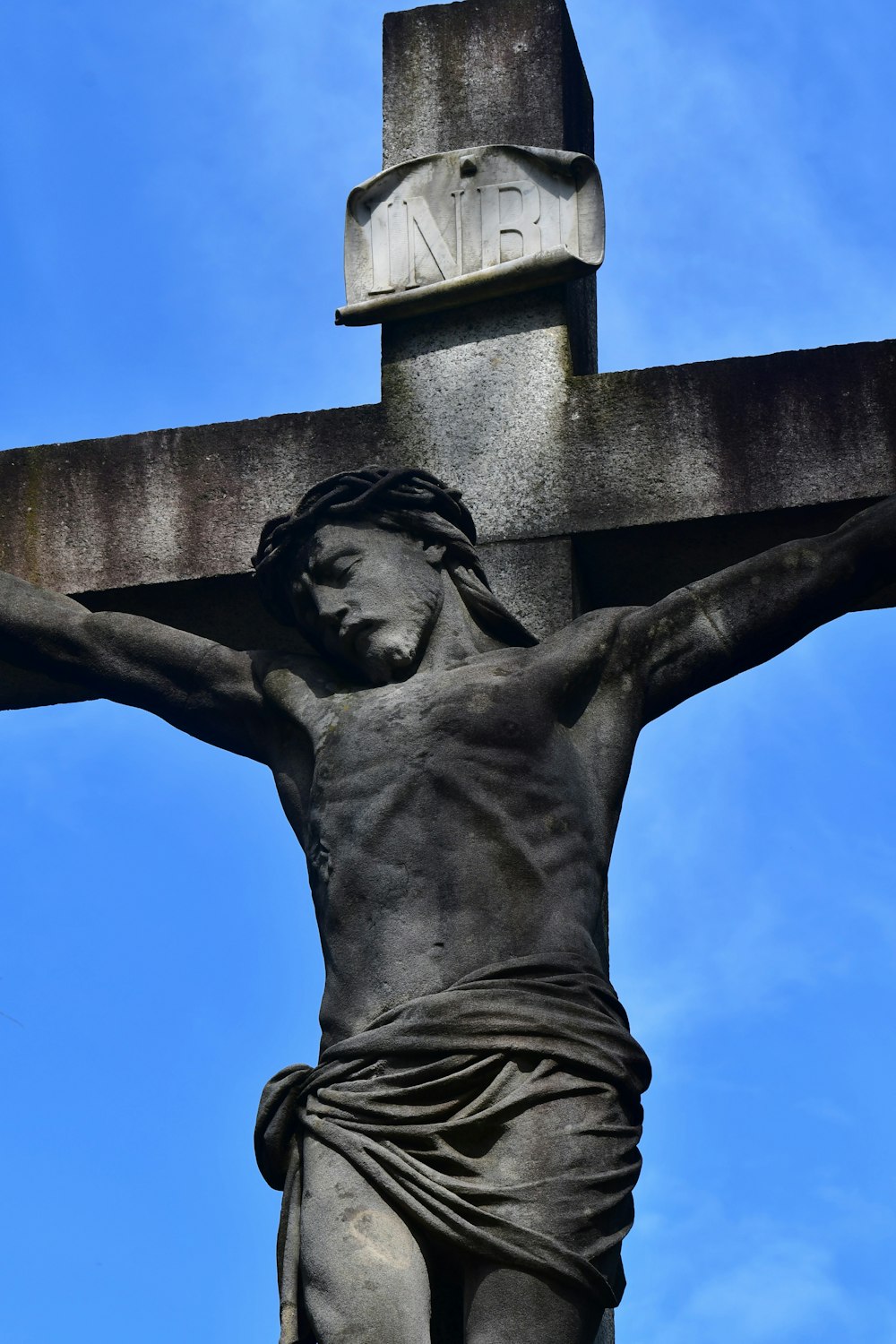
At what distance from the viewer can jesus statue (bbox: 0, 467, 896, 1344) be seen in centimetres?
629

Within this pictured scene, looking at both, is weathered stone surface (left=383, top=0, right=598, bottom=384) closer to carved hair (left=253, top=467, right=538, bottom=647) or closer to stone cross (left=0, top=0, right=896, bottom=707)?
stone cross (left=0, top=0, right=896, bottom=707)

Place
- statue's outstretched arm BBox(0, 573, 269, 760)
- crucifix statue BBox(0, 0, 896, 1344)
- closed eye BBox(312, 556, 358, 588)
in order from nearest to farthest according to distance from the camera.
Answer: crucifix statue BBox(0, 0, 896, 1344) < closed eye BBox(312, 556, 358, 588) < statue's outstretched arm BBox(0, 573, 269, 760)

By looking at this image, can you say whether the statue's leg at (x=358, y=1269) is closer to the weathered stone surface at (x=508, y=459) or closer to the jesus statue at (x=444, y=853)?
the jesus statue at (x=444, y=853)

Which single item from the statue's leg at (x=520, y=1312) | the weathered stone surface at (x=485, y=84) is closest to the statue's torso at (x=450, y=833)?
the statue's leg at (x=520, y=1312)

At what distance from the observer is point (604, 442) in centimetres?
800

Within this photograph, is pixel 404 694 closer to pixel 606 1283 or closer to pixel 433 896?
pixel 433 896

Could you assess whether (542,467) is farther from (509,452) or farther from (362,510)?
(362,510)

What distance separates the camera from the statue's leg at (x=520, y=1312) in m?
6.21

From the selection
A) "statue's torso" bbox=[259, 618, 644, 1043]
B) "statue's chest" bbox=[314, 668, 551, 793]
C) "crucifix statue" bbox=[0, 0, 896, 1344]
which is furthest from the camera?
"statue's chest" bbox=[314, 668, 551, 793]

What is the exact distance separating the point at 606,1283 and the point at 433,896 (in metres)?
0.96

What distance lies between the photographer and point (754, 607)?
7191mm

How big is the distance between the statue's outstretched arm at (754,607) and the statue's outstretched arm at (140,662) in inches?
39.9

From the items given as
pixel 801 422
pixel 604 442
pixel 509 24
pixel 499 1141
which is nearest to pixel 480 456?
pixel 604 442

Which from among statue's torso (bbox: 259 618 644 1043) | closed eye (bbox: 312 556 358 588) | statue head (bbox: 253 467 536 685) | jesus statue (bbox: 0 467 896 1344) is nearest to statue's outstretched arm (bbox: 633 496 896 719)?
jesus statue (bbox: 0 467 896 1344)
